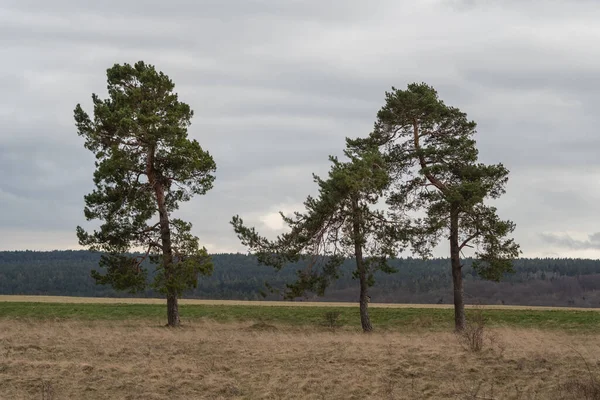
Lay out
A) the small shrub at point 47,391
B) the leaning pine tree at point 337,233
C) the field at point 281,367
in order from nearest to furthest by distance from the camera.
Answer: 1. the small shrub at point 47,391
2. the field at point 281,367
3. the leaning pine tree at point 337,233

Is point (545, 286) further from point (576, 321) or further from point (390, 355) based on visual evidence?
point (390, 355)

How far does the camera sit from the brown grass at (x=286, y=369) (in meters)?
18.2

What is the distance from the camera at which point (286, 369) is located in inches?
829

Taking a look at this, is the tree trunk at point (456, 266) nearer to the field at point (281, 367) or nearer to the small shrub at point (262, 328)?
the field at point (281, 367)

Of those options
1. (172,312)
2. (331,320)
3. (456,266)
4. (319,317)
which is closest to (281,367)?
(456,266)

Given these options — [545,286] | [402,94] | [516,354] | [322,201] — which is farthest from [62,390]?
[545,286]

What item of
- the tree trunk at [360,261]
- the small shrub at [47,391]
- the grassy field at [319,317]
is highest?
the tree trunk at [360,261]

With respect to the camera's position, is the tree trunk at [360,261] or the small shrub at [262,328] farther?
the small shrub at [262,328]

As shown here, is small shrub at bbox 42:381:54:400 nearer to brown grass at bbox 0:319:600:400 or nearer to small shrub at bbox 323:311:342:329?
brown grass at bbox 0:319:600:400

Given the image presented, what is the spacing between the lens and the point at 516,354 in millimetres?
21672

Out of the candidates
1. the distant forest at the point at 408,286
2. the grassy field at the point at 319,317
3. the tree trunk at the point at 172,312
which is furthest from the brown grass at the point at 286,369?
the distant forest at the point at 408,286

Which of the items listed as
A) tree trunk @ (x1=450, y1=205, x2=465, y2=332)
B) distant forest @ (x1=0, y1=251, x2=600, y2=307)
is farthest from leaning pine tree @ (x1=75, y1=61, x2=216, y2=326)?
distant forest @ (x1=0, y1=251, x2=600, y2=307)

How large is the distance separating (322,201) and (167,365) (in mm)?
13313

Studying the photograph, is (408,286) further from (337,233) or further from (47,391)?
(47,391)
